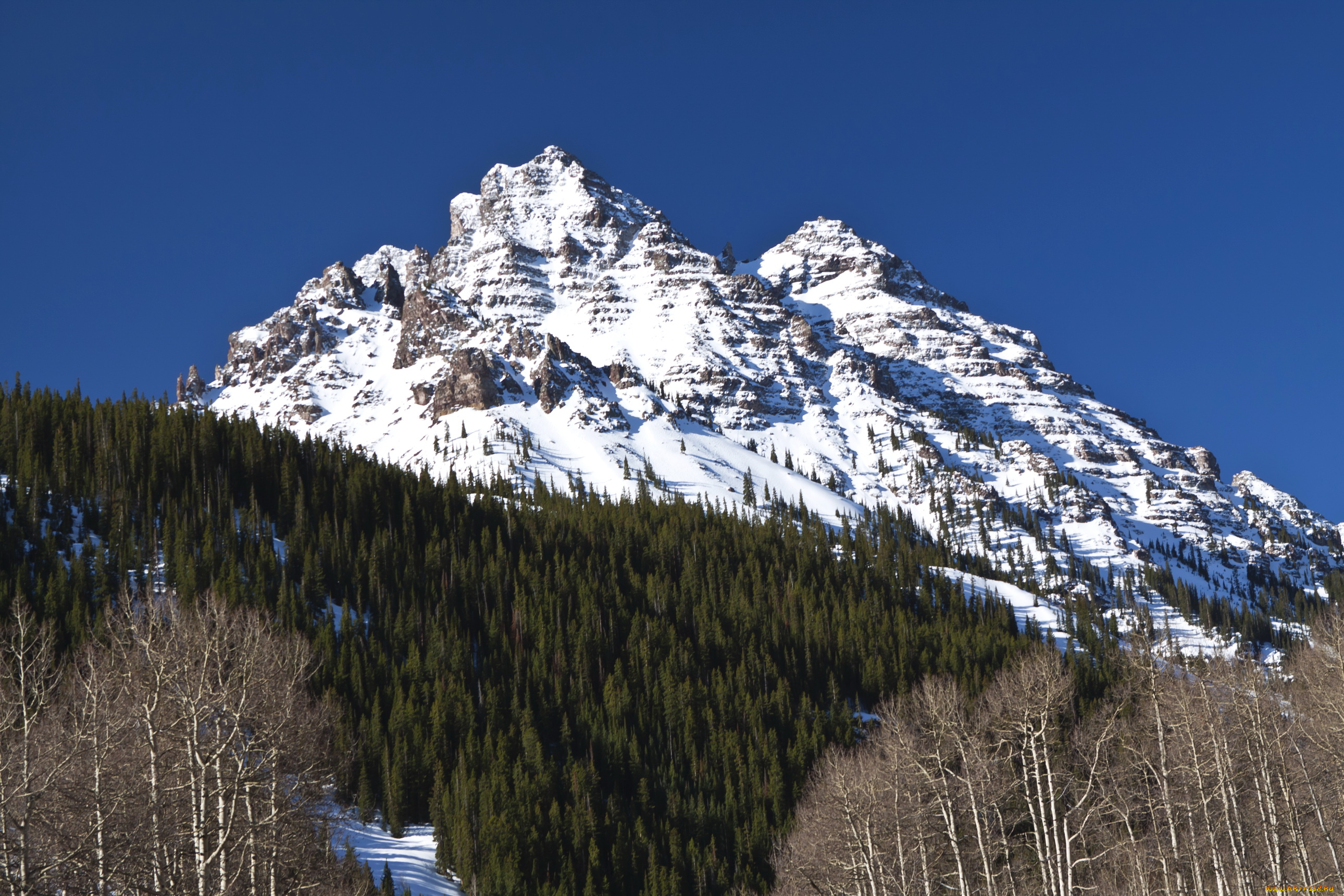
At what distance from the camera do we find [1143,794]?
4731cm

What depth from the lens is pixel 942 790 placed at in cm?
4491

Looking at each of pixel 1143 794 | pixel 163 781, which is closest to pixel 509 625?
pixel 1143 794

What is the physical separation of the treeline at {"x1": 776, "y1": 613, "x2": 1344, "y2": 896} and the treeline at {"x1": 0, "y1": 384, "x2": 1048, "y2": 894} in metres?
23.9

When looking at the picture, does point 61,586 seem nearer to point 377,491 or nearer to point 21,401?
point 21,401

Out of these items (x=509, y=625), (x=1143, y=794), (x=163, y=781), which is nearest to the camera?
(x=163, y=781)

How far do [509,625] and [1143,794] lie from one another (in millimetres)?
A: 81810

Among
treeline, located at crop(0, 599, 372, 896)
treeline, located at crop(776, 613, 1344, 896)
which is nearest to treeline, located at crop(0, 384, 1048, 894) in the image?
treeline, located at crop(0, 599, 372, 896)

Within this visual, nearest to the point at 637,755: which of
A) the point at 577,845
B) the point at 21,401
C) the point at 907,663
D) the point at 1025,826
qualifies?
the point at 577,845

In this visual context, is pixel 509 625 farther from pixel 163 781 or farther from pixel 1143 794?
pixel 163 781

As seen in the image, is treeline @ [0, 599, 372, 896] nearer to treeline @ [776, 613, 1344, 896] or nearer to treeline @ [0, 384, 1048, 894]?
treeline @ [0, 384, 1048, 894]

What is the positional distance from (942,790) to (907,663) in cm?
7492

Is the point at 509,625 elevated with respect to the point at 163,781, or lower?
elevated

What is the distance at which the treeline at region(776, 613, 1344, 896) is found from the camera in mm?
40250

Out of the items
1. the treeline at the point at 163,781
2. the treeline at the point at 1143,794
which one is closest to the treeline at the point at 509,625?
the treeline at the point at 163,781
